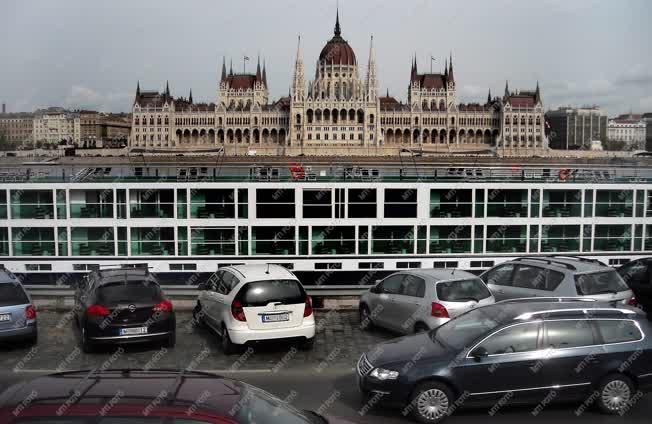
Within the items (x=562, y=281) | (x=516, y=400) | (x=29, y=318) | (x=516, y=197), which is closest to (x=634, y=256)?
(x=516, y=197)

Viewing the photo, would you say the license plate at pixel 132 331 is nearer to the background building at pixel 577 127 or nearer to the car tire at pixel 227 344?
the car tire at pixel 227 344

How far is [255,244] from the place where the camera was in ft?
54.4

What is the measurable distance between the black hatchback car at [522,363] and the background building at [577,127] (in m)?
188

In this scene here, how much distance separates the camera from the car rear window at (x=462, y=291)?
1050 cm

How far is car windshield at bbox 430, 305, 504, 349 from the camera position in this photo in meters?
7.67

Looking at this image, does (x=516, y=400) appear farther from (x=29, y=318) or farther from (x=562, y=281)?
(x=29, y=318)

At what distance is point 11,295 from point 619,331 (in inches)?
367

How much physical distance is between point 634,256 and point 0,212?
17.9 m

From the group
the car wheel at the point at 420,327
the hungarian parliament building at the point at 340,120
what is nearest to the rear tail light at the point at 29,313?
the car wheel at the point at 420,327

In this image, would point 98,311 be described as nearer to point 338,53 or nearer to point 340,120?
point 340,120

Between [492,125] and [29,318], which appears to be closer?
[29,318]

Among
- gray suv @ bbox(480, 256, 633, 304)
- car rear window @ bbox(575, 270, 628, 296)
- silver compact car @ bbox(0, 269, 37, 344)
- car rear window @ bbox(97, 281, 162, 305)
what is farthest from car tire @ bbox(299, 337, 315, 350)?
car rear window @ bbox(575, 270, 628, 296)

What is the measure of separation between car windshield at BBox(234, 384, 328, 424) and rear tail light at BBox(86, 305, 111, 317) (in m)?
5.81

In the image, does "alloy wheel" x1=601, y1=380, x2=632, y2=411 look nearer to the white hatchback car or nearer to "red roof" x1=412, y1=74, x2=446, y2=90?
the white hatchback car
